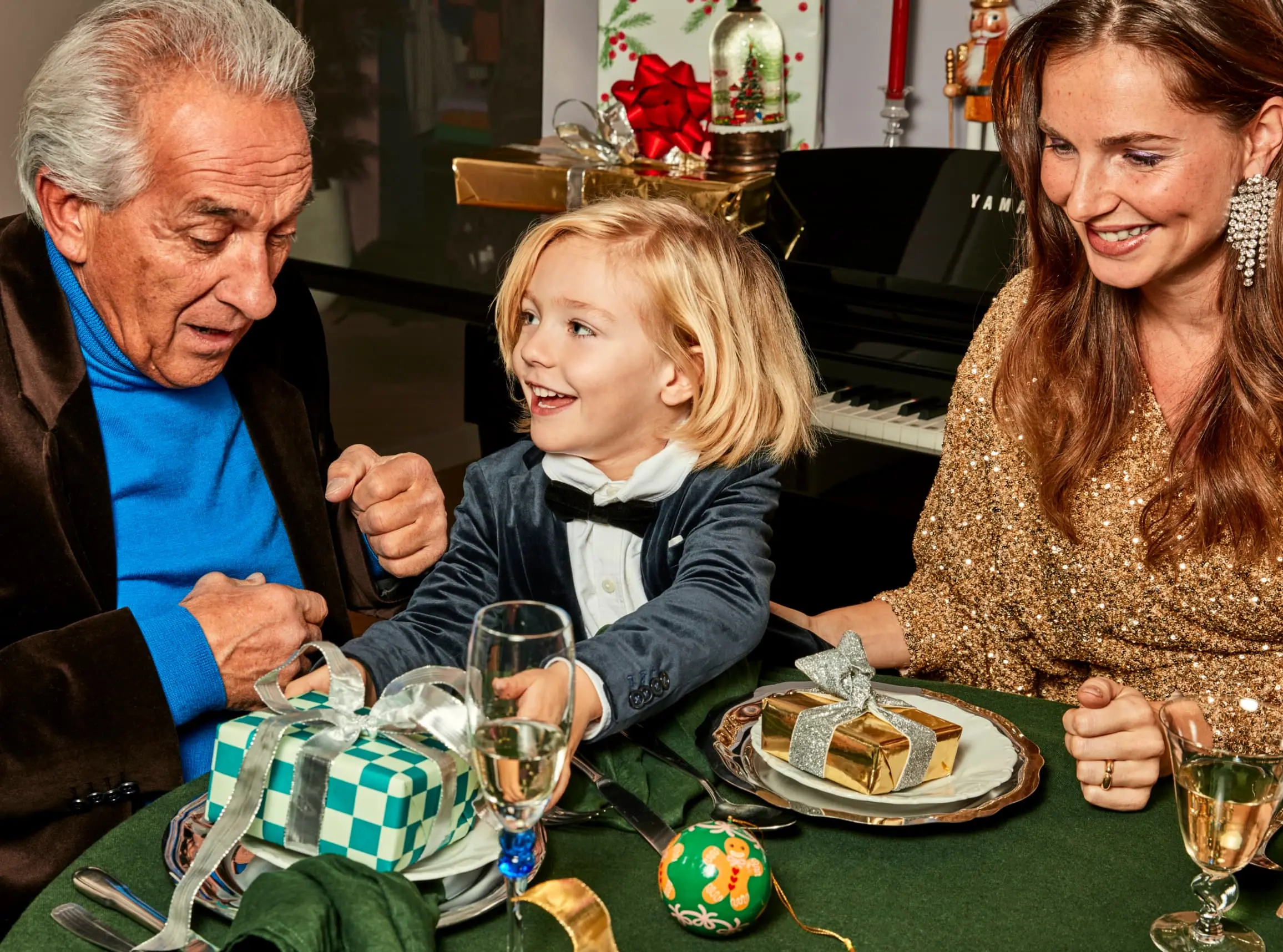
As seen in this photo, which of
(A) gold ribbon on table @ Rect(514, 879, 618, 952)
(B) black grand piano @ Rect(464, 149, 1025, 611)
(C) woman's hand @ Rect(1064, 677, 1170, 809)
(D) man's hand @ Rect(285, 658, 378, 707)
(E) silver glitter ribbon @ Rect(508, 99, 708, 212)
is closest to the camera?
(A) gold ribbon on table @ Rect(514, 879, 618, 952)

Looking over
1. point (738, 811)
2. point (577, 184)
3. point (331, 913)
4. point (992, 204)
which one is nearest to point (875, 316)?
point (992, 204)

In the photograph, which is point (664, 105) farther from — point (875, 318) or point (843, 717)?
point (843, 717)

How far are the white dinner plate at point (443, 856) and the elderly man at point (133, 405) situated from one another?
0.41 metres

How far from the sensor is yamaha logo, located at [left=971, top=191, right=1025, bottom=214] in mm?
2811

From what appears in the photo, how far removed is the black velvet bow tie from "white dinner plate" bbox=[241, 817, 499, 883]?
0.53 meters

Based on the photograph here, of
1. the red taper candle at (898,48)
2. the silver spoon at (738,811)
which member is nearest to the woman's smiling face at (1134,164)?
the silver spoon at (738,811)

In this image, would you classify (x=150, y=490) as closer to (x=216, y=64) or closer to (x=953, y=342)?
(x=216, y=64)

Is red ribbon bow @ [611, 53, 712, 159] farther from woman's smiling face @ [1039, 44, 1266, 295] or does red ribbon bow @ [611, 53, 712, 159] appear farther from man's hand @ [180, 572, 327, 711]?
man's hand @ [180, 572, 327, 711]

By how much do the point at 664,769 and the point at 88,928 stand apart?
538 millimetres

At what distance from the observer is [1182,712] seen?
42.9 inches

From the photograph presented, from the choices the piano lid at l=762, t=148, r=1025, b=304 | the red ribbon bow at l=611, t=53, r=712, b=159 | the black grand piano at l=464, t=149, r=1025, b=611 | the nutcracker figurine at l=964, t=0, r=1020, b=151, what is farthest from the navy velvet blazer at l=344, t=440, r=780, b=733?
the red ribbon bow at l=611, t=53, r=712, b=159

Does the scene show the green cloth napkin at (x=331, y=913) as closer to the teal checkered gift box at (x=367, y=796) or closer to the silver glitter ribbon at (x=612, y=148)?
the teal checkered gift box at (x=367, y=796)

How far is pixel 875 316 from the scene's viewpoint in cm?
290

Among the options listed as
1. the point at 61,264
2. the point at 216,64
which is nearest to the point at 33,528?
the point at 61,264
